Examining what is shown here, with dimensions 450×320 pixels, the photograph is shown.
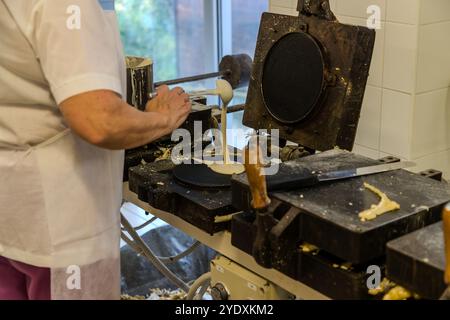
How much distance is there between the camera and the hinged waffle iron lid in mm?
1568

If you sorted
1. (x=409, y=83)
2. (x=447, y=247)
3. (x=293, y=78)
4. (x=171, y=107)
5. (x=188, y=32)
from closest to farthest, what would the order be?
(x=447, y=247), (x=171, y=107), (x=293, y=78), (x=409, y=83), (x=188, y=32)

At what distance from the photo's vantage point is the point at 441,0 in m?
1.91

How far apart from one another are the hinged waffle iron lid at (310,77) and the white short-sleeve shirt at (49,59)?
53cm

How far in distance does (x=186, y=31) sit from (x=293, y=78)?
7.80ft

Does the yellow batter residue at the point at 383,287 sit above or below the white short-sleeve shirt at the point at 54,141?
below

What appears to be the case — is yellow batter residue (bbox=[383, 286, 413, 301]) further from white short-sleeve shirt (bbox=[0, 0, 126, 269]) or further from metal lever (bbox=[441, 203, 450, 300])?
white short-sleeve shirt (bbox=[0, 0, 126, 269])

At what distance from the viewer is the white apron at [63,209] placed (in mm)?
1314

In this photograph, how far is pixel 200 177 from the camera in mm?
1574

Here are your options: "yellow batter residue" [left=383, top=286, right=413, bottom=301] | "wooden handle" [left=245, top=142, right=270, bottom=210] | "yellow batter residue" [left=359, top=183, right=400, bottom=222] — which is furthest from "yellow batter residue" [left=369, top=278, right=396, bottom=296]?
"wooden handle" [left=245, top=142, right=270, bottom=210]

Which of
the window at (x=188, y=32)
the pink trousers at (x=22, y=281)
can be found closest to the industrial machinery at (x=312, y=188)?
the pink trousers at (x=22, y=281)

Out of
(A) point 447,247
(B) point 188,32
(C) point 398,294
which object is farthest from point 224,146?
(B) point 188,32

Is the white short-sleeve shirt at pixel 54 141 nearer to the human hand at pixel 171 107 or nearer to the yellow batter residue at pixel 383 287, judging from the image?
the human hand at pixel 171 107

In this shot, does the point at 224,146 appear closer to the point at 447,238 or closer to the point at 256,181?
the point at 256,181
